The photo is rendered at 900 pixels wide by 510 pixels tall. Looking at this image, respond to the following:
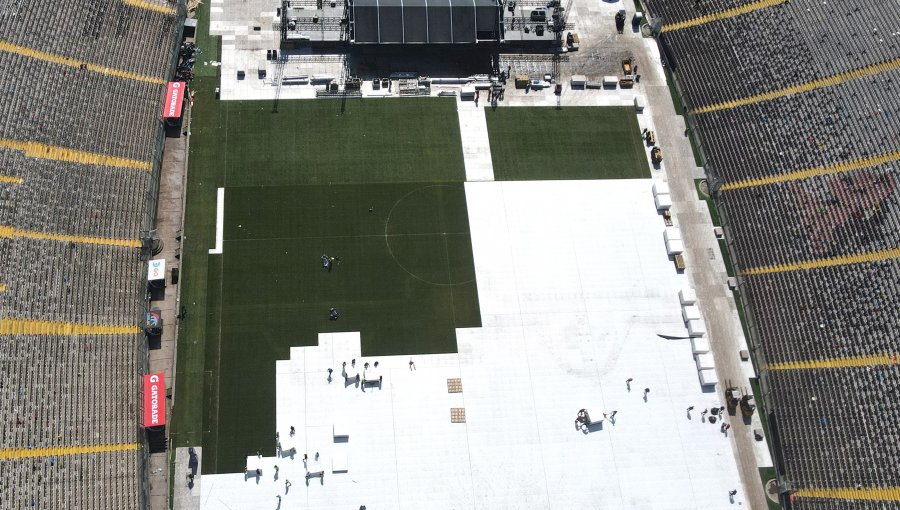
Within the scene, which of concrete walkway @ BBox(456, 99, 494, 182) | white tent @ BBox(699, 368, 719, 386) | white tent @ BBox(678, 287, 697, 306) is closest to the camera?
white tent @ BBox(699, 368, 719, 386)

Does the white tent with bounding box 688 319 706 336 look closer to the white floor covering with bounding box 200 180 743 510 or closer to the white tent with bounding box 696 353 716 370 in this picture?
the white floor covering with bounding box 200 180 743 510

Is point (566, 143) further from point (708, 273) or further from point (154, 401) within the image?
point (154, 401)

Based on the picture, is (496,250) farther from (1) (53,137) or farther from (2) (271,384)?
(1) (53,137)

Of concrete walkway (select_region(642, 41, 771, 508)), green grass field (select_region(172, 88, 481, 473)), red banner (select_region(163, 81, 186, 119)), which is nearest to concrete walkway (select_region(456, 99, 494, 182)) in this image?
green grass field (select_region(172, 88, 481, 473))

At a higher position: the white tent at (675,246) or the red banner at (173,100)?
the red banner at (173,100)

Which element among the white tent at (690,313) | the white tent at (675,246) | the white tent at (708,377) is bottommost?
the white tent at (708,377)

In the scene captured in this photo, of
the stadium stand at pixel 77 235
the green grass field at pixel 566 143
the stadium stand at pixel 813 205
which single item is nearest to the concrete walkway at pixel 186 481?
the stadium stand at pixel 77 235

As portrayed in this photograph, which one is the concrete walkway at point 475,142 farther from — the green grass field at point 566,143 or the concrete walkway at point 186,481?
the concrete walkway at point 186,481

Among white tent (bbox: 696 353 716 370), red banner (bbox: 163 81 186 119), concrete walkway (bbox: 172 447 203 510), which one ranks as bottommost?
concrete walkway (bbox: 172 447 203 510)

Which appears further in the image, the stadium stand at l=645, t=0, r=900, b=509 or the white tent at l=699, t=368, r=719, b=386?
the white tent at l=699, t=368, r=719, b=386
